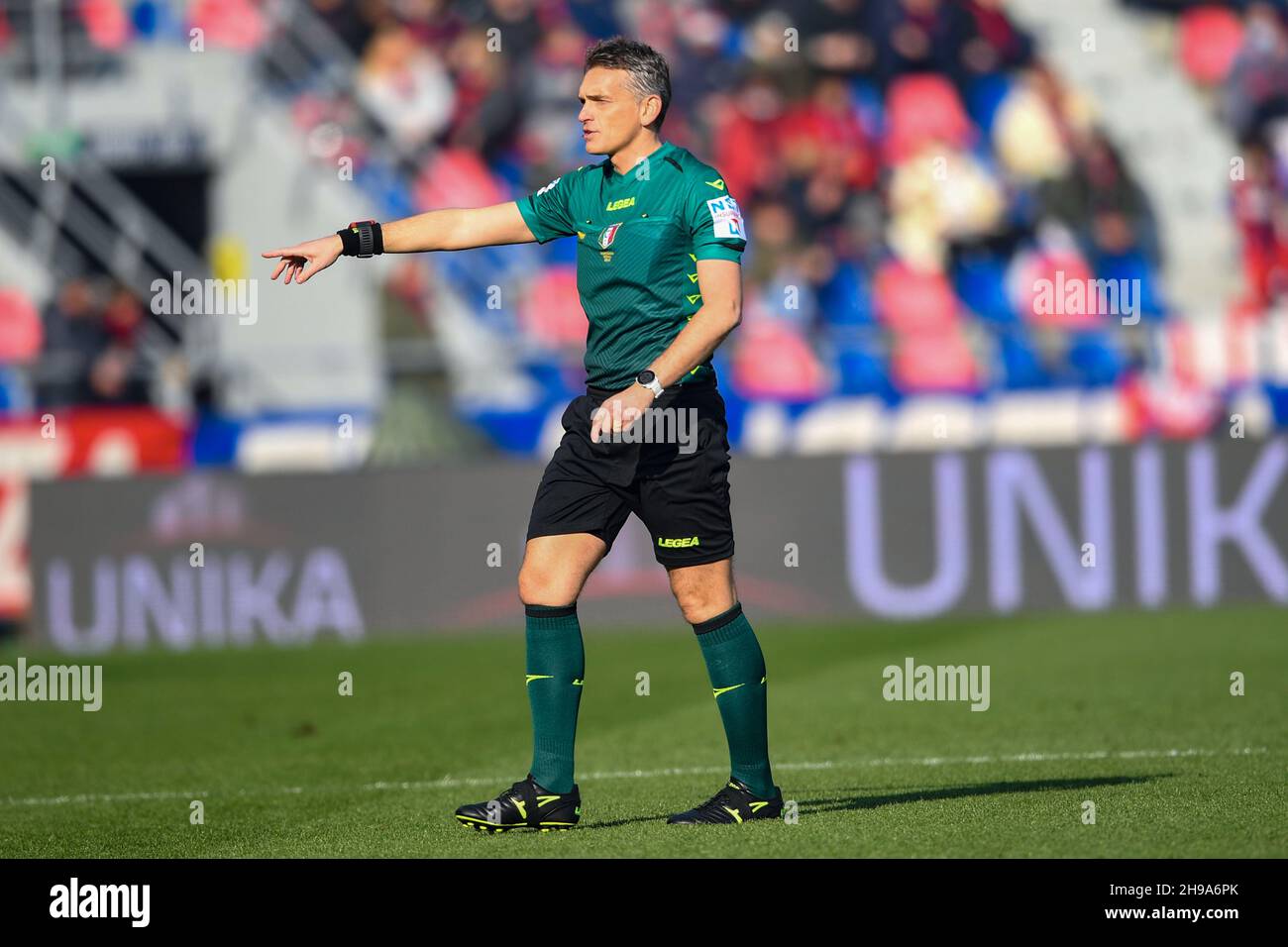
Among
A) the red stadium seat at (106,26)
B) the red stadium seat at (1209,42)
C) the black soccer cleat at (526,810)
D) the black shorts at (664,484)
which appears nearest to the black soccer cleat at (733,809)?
the black soccer cleat at (526,810)

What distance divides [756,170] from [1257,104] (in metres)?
4.79

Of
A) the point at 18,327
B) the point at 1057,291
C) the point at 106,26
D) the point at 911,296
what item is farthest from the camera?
the point at 106,26

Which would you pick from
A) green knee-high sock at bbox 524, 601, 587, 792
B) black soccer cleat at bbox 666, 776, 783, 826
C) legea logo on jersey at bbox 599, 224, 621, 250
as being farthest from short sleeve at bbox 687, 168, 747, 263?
black soccer cleat at bbox 666, 776, 783, 826

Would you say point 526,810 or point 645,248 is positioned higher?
point 645,248

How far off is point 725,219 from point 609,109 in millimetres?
445

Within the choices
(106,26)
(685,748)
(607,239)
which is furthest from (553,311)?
(607,239)

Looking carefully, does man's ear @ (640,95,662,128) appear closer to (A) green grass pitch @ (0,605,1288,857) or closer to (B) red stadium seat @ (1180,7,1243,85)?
(A) green grass pitch @ (0,605,1288,857)

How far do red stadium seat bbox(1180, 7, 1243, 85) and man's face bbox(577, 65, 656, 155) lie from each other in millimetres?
14713

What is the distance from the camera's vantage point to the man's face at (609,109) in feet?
17.7

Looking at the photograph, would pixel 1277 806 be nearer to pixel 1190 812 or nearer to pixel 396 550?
pixel 1190 812

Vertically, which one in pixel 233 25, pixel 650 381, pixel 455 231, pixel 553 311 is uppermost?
pixel 233 25

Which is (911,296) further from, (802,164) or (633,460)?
(633,460)

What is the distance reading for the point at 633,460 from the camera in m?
5.50
